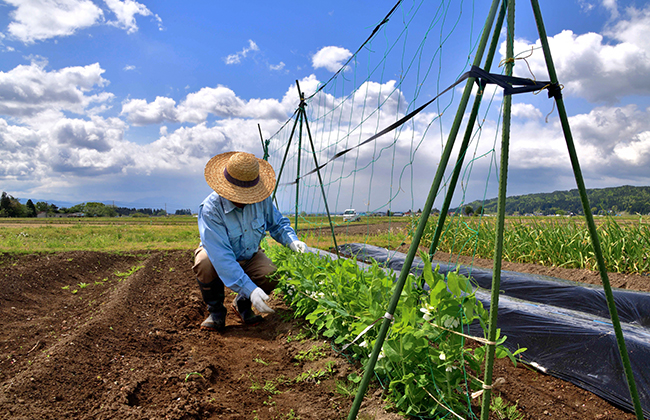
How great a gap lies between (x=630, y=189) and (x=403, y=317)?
167ft

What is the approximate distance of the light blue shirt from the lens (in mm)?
3055

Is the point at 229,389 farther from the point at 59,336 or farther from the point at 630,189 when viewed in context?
the point at 630,189

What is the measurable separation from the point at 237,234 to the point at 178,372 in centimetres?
137

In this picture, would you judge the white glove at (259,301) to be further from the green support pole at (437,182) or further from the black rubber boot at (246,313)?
the green support pole at (437,182)

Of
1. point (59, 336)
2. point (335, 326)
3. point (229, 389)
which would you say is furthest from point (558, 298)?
point (59, 336)

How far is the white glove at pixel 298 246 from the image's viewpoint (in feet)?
10.9

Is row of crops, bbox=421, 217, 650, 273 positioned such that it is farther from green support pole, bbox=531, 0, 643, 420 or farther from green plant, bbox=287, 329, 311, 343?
green support pole, bbox=531, 0, 643, 420

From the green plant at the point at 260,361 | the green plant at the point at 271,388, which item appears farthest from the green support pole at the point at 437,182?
the green plant at the point at 260,361

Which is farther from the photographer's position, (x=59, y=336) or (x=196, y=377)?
(x=59, y=336)

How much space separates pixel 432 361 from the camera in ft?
5.09

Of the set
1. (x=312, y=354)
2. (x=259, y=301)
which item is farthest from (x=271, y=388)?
(x=259, y=301)

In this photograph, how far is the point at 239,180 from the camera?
322cm

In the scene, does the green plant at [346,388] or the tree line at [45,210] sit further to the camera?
the tree line at [45,210]

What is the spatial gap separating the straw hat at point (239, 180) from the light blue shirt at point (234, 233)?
14 centimetres
